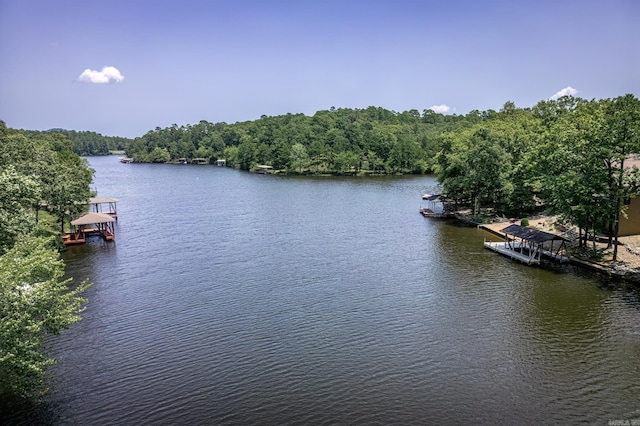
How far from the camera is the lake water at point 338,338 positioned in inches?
563

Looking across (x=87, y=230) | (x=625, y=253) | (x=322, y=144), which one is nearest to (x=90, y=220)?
(x=87, y=230)

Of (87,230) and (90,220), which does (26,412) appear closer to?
(90,220)

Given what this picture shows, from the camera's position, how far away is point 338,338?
18.8 metres

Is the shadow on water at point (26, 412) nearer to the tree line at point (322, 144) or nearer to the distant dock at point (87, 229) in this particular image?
the distant dock at point (87, 229)

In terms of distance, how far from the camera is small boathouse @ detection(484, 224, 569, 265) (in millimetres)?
28641

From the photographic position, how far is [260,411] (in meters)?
14.1

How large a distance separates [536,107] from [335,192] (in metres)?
33.8

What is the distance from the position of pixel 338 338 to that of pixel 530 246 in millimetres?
17891

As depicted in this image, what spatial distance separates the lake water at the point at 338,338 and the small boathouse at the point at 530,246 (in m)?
1.07

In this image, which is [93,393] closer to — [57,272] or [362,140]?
[57,272]

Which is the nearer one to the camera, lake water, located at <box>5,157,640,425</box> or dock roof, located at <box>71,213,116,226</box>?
lake water, located at <box>5,157,640,425</box>

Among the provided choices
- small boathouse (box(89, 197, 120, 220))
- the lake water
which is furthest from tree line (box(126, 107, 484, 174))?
the lake water

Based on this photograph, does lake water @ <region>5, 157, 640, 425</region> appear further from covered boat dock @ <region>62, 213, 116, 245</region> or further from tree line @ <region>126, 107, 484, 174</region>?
tree line @ <region>126, 107, 484, 174</region>

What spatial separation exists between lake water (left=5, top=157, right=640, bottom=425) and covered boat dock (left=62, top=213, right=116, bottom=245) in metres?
1.65
